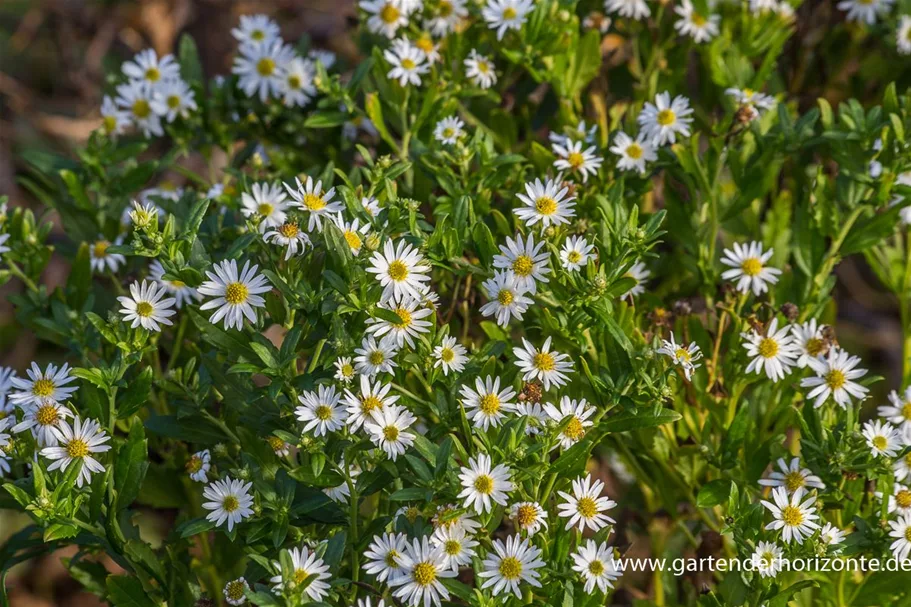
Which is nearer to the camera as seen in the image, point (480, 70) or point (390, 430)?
point (390, 430)

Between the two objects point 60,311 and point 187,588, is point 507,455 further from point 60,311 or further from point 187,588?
point 60,311

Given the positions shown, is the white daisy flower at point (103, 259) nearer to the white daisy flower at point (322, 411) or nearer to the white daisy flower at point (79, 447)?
the white daisy flower at point (79, 447)

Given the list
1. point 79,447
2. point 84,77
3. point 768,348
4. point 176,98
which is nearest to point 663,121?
point 768,348

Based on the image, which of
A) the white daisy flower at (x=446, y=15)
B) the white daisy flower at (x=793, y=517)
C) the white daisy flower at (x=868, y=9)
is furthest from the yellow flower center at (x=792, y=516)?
the white daisy flower at (x=868, y=9)

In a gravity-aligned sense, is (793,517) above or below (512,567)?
above

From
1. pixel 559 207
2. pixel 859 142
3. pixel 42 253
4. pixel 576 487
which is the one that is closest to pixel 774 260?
pixel 859 142

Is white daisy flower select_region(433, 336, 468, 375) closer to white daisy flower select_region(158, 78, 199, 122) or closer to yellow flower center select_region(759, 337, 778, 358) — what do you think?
yellow flower center select_region(759, 337, 778, 358)

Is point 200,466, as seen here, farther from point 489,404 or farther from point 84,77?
point 84,77
